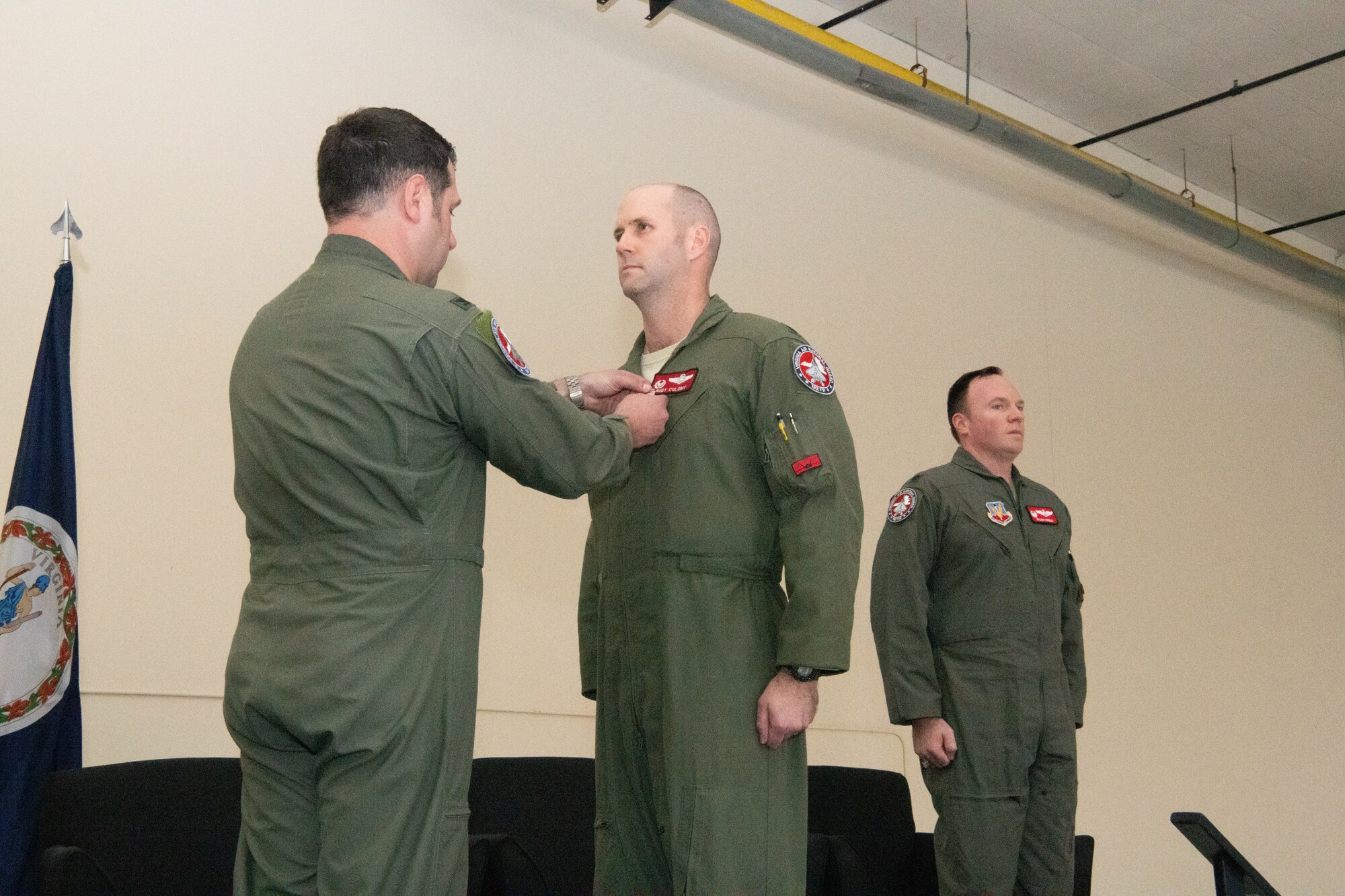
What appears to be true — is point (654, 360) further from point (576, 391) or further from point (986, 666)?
point (986, 666)

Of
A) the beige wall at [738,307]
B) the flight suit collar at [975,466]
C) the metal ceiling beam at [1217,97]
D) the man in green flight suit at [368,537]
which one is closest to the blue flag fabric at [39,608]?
the beige wall at [738,307]

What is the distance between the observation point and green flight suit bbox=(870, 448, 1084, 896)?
10.1 ft

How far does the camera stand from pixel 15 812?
2.67m

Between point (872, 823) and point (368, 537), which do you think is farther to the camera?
point (872, 823)

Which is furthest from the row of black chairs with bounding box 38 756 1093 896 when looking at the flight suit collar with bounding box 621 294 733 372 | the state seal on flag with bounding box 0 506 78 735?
the flight suit collar with bounding box 621 294 733 372

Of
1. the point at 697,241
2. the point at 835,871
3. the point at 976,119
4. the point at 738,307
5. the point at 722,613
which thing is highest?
the point at 976,119

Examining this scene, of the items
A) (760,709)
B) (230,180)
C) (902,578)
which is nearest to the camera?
(760,709)

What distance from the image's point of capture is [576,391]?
2.26 m

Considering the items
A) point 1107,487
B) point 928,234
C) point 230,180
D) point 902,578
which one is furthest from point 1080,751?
point 230,180

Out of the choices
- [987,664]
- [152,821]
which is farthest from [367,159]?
[987,664]

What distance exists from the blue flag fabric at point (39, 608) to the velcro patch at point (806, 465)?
5.76ft

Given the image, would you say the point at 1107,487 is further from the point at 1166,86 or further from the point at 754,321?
the point at 754,321

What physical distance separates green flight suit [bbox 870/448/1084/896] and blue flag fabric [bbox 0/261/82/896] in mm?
1953

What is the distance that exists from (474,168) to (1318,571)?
5.83m
